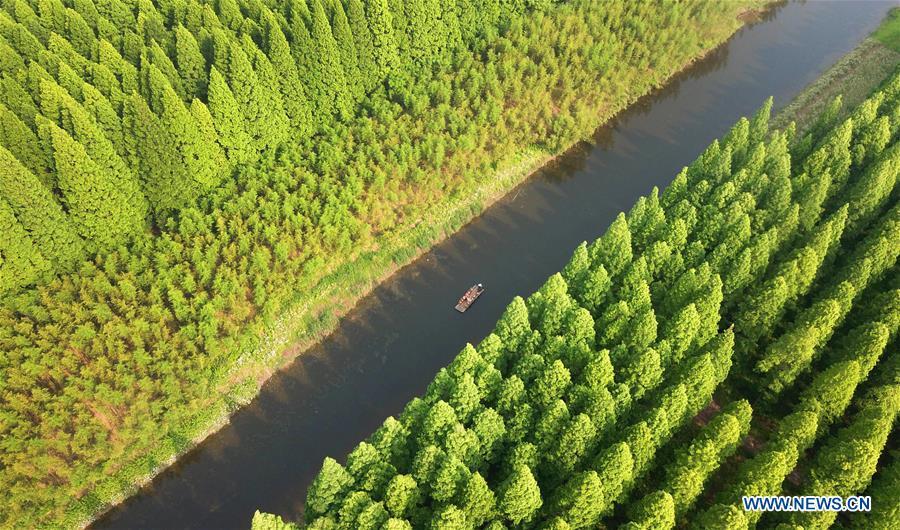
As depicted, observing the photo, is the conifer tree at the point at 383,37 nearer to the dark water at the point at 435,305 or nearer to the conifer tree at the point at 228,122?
the conifer tree at the point at 228,122

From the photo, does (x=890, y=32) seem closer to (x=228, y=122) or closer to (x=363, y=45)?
(x=363, y=45)

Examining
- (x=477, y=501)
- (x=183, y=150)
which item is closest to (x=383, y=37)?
(x=183, y=150)

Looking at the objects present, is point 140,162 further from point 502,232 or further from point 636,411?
point 636,411

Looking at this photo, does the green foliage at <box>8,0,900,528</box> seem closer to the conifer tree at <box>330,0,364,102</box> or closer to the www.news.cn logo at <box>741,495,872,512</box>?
the conifer tree at <box>330,0,364,102</box>

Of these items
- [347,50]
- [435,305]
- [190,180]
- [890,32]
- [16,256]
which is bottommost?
[435,305]

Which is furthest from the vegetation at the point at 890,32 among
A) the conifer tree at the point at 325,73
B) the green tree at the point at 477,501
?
the green tree at the point at 477,501
